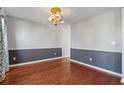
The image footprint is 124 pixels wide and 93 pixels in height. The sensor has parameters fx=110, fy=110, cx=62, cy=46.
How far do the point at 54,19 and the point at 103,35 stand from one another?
170 centimetres

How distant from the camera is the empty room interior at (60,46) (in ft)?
8.48

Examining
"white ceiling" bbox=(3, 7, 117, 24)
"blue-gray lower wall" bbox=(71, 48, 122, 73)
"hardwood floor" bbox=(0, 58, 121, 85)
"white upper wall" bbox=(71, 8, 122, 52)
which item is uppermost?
"white ceiling" bbox=(3, 7, 117, 24)

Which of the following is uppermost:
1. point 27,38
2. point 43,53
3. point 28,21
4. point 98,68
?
point 28,21

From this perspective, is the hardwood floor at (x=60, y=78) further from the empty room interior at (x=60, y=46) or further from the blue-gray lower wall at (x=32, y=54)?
the blue-gray lower wall at (x=32, y=54)

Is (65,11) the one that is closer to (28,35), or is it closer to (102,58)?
(102,58)

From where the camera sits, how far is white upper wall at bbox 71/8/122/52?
2.91 meters

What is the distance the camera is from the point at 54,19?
2395 mm

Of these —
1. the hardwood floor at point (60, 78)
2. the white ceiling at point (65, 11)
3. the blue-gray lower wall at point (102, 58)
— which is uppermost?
the white ceiling at point (65, 11)

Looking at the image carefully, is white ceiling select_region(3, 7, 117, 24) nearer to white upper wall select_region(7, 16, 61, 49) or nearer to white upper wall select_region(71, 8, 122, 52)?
white upper wall select_region(71, 8, 122, 52)

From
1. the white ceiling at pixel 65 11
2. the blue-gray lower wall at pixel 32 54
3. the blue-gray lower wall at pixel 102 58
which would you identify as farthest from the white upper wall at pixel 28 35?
the blue-gray lower wall at pixel 102 58

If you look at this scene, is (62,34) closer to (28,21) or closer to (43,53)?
(43,53)

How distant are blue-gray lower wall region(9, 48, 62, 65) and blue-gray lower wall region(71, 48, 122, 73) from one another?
1.49 meters

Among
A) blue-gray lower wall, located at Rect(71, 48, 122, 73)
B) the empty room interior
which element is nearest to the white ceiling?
the empty room interior
